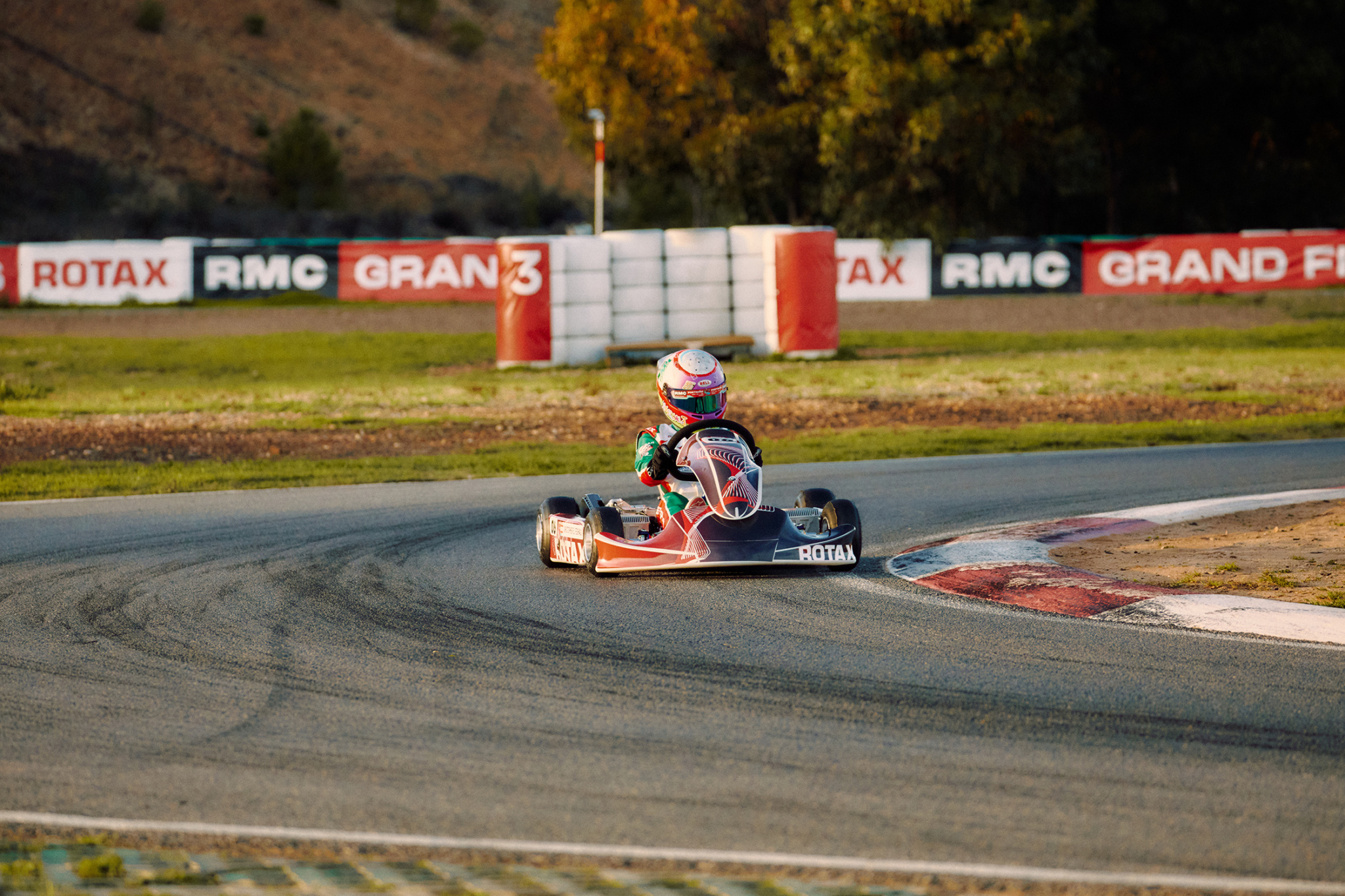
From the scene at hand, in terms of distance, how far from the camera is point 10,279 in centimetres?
3103

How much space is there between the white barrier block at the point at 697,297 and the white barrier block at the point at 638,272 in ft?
0.95

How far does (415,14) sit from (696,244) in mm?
58391

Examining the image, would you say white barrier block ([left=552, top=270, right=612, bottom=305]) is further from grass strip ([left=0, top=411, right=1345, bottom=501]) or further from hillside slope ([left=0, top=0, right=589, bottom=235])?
hillside slope ([left=0, top=0, right=589, bottom=235])

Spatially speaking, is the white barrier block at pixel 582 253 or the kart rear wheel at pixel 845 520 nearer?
the kart rear wheel at pixel 845 520

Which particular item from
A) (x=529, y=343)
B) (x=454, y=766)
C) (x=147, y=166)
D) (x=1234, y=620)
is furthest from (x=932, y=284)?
(x=147, y=166)

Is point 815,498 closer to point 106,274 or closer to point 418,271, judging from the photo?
point 418,271

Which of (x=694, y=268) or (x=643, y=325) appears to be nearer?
(x=694, y=268)

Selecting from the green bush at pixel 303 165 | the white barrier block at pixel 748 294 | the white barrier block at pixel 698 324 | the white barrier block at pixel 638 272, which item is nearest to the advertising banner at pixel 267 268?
the white barrier block at pixel 638 272

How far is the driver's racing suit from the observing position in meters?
8.30

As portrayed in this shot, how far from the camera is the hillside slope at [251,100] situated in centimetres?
6234

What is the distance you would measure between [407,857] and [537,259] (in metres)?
19.4

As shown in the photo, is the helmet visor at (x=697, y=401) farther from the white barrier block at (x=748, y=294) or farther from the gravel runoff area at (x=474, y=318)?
the gravel runoff area at (x=474, y=318)

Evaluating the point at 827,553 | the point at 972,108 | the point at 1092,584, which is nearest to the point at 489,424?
the point at 827,553

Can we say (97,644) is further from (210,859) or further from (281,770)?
(210,859)
